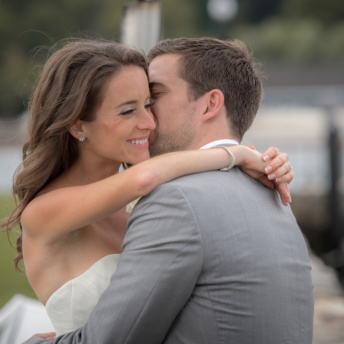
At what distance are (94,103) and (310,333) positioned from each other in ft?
4.49

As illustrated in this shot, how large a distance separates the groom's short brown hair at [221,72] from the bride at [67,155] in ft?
0.69

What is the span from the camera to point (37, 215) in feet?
8.84

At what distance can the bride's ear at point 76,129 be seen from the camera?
287cm

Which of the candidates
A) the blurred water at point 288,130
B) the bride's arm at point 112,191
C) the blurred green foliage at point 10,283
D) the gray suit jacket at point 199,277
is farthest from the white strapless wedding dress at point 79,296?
the blurred water at point 288,130

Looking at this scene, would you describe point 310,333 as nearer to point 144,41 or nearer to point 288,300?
point 288,300

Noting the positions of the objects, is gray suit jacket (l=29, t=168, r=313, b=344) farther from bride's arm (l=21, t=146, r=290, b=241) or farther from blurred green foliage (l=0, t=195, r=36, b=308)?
blurred green foliage (l=0, t=195, r=36, b=308)

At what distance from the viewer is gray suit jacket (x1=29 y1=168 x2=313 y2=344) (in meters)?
2.21

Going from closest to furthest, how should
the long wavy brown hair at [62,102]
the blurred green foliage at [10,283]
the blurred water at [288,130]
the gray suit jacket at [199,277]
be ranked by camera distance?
the gray suit jacket at [199,277], the long wavy brown hair at [62,102], the blurred green foliage at [10,283], the blurred water at [288,130]

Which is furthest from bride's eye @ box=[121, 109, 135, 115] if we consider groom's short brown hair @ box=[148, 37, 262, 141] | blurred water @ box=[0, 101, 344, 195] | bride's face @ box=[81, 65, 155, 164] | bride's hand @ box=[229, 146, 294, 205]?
blurred water @ box=[0, 101, 344, 195]

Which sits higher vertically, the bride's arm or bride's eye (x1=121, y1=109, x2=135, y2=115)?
bride's eye (x1=121, y1=109, x2=135, y2=115)

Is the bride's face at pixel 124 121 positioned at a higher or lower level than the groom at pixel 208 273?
higher

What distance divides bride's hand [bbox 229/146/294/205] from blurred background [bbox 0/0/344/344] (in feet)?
3.25

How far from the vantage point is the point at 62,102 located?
2.79 m

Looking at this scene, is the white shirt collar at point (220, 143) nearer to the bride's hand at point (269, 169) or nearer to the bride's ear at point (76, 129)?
the bride's hand at point (269, 169)
